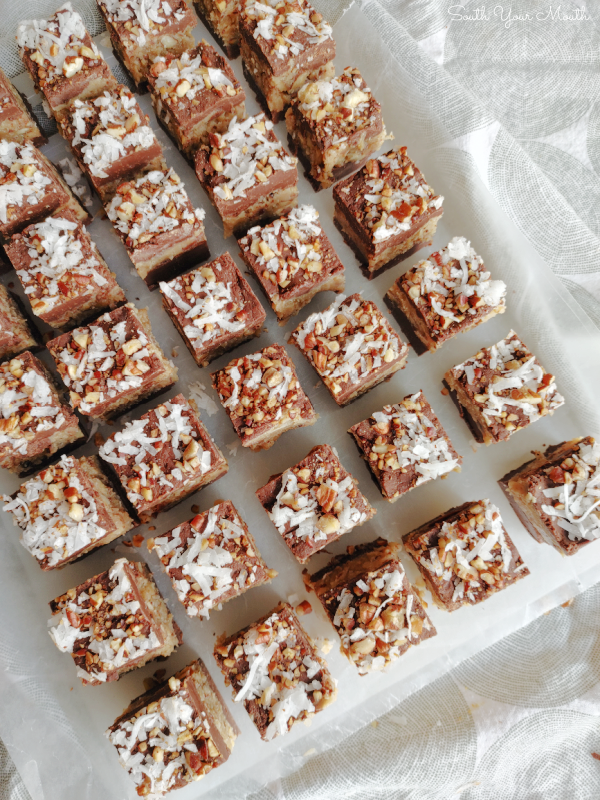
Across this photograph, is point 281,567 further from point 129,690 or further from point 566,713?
point 566,713

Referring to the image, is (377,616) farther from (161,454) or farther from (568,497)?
(161,454)

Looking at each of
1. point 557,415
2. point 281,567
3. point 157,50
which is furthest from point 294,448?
point 157,50

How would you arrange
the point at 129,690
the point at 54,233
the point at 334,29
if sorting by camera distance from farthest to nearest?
the point at 334,29, the point at 129,690, the point at 54,233

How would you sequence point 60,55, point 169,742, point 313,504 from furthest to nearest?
point 60,55 → point 313,504 → point 169,742

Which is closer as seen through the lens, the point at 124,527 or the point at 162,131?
the point at 124,527

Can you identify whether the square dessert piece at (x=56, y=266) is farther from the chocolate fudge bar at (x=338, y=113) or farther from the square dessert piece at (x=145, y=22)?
the chocolate fudge bar at (x=338, y=113)

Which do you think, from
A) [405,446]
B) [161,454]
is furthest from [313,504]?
[161,454]
